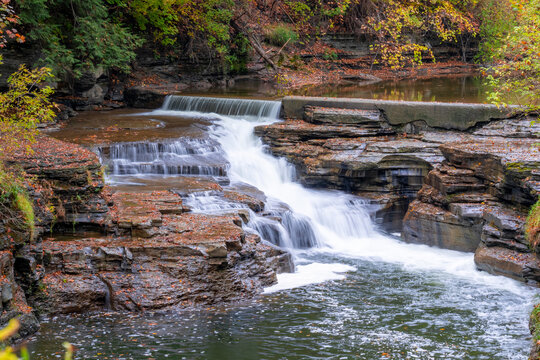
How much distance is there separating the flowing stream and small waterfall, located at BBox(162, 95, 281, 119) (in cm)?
333

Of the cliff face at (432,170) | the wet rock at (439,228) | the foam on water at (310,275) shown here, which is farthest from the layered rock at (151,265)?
the cliff face at (432,170)

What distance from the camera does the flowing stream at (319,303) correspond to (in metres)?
7.36

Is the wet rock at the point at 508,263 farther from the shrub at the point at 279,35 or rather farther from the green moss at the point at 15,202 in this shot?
the shrub at the point at 279,35

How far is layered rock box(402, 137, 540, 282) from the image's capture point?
10.7 meters

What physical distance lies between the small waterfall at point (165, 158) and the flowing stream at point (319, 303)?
3cm

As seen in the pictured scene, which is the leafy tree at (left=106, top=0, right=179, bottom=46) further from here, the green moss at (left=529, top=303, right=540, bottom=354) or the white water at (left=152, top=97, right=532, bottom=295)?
the green moss at (left=529, top=303, right=540, bottom=354)

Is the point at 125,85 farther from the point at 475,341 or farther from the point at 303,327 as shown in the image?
the point at 475,341

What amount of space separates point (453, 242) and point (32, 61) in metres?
12.7

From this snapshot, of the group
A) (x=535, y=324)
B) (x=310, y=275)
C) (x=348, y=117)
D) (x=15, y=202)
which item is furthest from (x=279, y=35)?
(x=535, y=324)

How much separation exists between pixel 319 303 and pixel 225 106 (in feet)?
36.3

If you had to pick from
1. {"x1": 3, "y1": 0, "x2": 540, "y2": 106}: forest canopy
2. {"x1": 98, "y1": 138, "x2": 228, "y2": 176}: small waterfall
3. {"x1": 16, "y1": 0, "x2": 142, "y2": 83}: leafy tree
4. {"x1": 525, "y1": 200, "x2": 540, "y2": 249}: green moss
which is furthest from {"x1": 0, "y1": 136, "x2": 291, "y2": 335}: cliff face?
{"x1": 16, "y1": 0, "x2": 142, "y2": 83}: leafy tree

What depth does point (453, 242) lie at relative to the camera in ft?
40.5

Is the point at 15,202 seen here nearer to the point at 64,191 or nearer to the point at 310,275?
the point at 64,191

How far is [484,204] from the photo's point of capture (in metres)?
12.1
